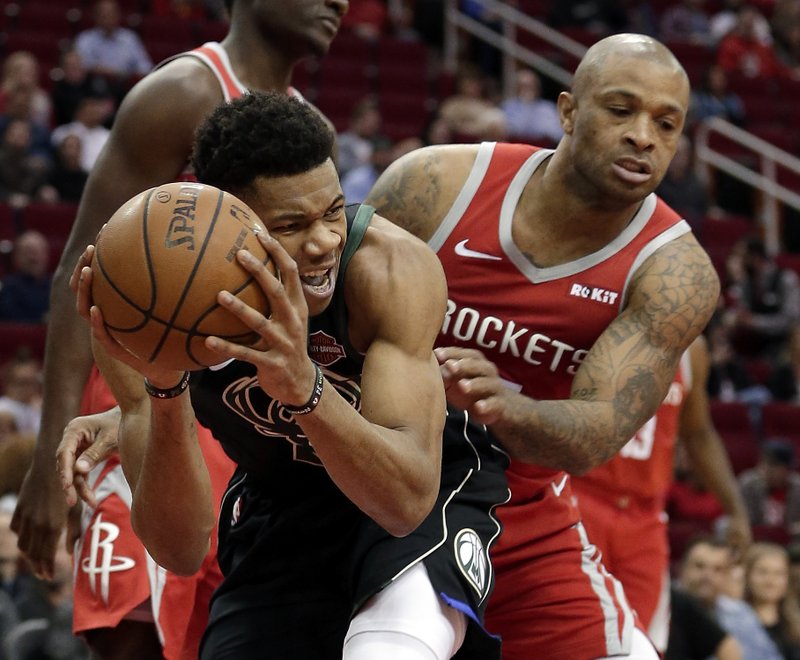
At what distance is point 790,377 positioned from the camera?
37.8 feet

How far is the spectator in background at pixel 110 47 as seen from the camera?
1180 centimetres

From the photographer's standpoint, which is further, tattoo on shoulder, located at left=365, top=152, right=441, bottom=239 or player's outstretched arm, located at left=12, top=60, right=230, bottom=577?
tattoo on shoulder, located at left=365, top=152, right=441, bottom=239

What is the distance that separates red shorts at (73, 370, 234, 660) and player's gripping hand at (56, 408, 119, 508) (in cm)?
52

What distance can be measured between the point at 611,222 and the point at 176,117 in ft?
4.03

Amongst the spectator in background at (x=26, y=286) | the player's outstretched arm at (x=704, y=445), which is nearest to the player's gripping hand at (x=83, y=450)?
the player's outstretched arm at (x=704, y=445)

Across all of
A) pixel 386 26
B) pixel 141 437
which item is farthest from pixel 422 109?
pixel 141 437

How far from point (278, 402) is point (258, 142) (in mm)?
578

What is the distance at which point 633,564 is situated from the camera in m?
5.97

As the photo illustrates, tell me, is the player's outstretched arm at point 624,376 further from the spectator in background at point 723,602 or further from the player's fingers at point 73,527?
the spectator in background at point 723,602

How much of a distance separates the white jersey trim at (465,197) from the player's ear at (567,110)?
0.22 metres

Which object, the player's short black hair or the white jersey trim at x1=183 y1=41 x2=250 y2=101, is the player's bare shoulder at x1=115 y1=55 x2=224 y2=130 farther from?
the player's short black hair

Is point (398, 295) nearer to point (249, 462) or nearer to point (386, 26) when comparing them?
point (249, 462)

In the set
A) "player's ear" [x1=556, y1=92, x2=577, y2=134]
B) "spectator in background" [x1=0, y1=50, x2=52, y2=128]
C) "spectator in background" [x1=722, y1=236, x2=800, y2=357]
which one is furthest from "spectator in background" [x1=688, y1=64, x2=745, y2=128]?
"player's ear" [x1=556, y1=92, x2=577, y2=134]

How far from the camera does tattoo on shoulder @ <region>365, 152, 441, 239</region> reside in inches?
158
